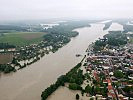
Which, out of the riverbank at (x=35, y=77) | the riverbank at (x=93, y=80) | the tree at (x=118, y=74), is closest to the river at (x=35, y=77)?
the riverbank at (x=35, y=77)

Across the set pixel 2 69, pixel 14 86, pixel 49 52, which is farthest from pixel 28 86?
pixel 49 52

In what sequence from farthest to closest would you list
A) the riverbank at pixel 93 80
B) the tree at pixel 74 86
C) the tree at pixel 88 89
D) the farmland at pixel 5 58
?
the farmland at pixel 5 58 < the tree at pixel 74 86 < the tree at pixel 88 89 < the riverbank at pixel 93 80

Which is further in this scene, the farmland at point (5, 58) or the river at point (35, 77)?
the farmland at point (5, 58)

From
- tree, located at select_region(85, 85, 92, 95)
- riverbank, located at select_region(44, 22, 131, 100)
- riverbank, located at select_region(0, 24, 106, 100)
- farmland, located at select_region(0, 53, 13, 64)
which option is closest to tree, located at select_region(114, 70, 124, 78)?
riverbank, located at select_region(44, 22, 131, 100)

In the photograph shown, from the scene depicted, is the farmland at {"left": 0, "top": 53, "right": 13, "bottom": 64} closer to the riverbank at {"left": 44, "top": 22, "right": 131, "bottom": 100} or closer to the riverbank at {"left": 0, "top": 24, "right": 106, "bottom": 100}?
the riverbank at {"left": 0, "top": 24, "right": 106, "bottom": 100}

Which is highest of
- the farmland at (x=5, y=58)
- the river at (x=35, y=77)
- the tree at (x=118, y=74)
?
the tree at (x=118, y=74)


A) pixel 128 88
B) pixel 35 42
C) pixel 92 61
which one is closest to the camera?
pixel 128 88

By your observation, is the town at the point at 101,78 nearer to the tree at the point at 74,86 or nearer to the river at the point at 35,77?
the tree at the point at 74,86

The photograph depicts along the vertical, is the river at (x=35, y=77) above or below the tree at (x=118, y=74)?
below

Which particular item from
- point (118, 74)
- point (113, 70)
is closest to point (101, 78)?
point (118, 74)

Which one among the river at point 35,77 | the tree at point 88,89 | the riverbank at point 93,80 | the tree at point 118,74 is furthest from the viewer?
the tree at point 118,74

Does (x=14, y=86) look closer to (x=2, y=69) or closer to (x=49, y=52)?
(x=2, y=69)
